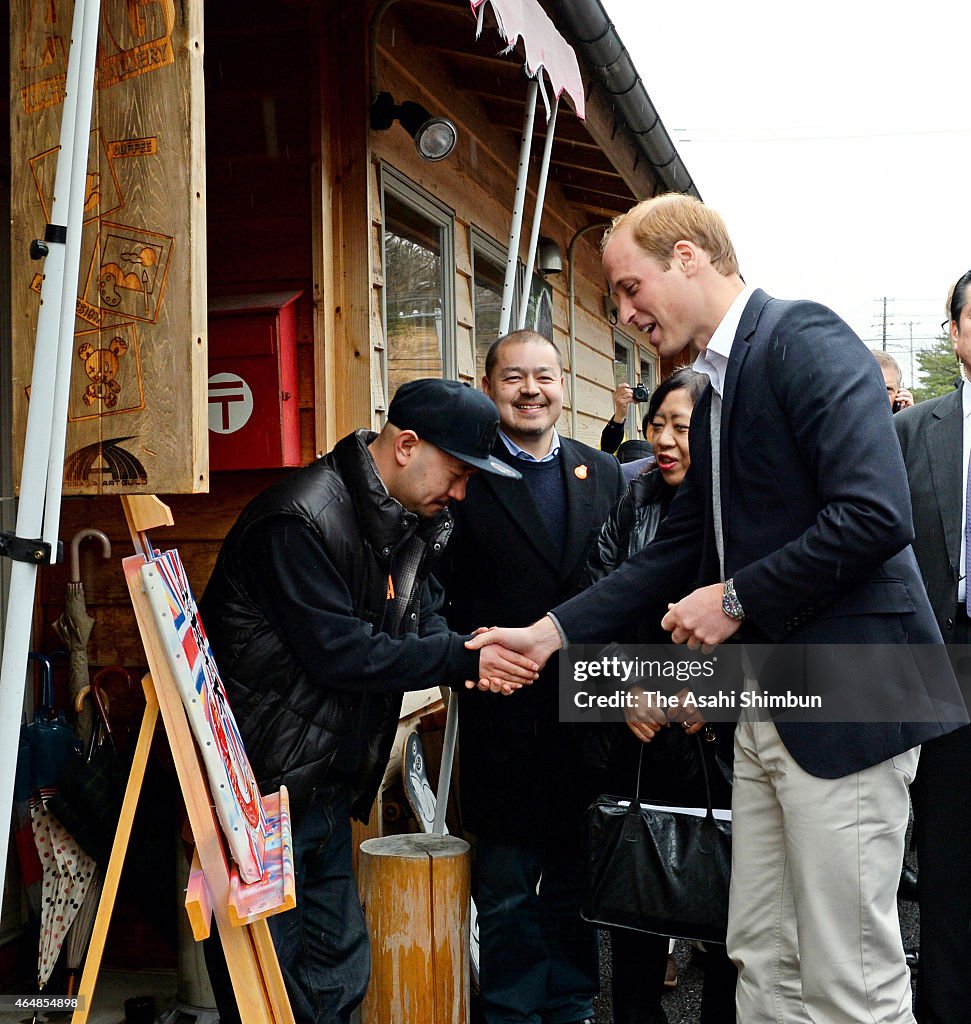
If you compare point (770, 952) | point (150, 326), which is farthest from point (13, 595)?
point (770, 952)

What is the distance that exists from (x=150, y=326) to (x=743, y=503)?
129 centimetres

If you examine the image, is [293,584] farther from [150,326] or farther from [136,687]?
[136,687]

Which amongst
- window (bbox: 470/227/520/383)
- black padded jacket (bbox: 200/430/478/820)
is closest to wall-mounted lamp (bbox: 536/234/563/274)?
window (bbox: 470/227/520/383)

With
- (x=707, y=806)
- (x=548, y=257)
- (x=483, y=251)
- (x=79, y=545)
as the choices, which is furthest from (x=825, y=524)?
(x=548, y=257)

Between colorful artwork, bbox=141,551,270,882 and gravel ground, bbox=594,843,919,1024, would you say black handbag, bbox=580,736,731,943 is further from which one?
colorful artwork, bbox=141,551,270,882

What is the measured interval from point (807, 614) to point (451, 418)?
109 centimetres

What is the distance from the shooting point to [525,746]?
363 cm

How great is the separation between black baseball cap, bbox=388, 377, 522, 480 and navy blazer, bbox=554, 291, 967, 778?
763mm

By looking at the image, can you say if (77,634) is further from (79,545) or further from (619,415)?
(619,415)

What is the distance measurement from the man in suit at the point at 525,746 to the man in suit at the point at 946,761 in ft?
3.29

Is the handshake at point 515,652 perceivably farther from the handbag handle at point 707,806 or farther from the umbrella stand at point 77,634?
the umbrella stand at point 77,634

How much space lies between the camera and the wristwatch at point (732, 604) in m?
2.36

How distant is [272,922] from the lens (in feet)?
9.42

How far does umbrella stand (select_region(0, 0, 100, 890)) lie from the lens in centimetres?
207
